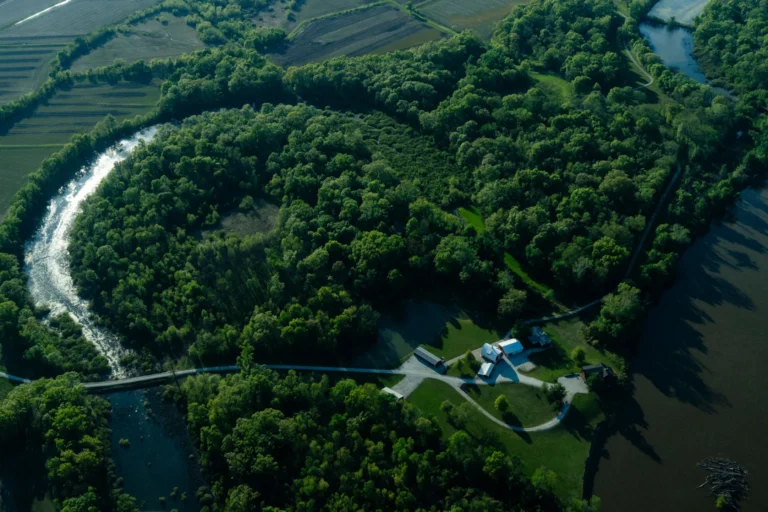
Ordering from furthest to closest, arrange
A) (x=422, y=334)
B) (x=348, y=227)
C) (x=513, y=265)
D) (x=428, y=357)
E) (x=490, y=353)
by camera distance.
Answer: (x=348, y=227)
(x=513, y=265)
(x=422, y=334)
(x=428, y=357)
(x=490, y=353)

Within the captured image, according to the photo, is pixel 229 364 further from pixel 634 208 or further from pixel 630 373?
pixel 634 208

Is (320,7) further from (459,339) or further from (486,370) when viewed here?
(486,370)

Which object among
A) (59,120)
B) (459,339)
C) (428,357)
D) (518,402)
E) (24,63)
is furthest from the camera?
(24,63)

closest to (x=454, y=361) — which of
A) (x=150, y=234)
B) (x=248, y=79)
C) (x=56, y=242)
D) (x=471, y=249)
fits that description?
(x=471, y=249)

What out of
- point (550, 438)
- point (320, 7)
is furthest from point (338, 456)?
point (320, 7)

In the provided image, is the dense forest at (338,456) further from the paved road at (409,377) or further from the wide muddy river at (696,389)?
the wide muddy river at (696,389)

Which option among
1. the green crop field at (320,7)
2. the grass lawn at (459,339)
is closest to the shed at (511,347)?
the grass lawn at (459,339)

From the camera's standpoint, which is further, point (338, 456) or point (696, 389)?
point (696, 389)
